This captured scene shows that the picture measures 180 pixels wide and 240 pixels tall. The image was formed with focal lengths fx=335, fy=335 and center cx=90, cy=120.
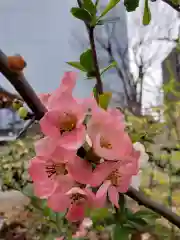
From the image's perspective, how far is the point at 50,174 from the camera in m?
0.18

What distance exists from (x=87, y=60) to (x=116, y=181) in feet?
0.24

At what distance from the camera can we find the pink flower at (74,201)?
0.17 metres

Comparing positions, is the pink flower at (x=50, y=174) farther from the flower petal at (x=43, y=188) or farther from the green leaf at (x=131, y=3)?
the green leaf at (x=131, y=3)

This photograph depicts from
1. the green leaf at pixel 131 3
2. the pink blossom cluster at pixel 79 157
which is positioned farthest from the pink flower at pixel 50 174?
the green leaf at pixel 131 3

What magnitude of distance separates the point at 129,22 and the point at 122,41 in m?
0.08

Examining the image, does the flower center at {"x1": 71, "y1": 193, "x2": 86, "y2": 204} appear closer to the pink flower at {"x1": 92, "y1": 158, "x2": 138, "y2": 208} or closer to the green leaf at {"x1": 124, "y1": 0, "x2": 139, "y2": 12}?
the pink flower at {"x1": 92, "y1": 158, "x2": 138, "y2": 208}

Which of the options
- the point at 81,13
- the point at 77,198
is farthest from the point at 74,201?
the point at 81,13

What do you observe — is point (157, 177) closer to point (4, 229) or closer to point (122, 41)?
point (4, 229)

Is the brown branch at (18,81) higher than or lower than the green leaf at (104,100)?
higher

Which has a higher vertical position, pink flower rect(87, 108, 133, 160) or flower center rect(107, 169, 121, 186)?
pink flower rect(87, 108, 133, 160)

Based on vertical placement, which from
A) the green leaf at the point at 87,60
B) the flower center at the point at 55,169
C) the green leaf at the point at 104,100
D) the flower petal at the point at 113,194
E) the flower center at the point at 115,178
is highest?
the green leaf at the point at 87,60

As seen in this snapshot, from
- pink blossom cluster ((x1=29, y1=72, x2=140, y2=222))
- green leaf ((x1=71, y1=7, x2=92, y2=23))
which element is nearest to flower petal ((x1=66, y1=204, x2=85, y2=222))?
pink blossom cluster ((x1=29, y1=72, x2=140, y2=222))

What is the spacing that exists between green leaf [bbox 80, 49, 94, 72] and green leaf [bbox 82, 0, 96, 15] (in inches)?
0.9

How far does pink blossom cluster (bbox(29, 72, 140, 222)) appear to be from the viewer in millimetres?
162
